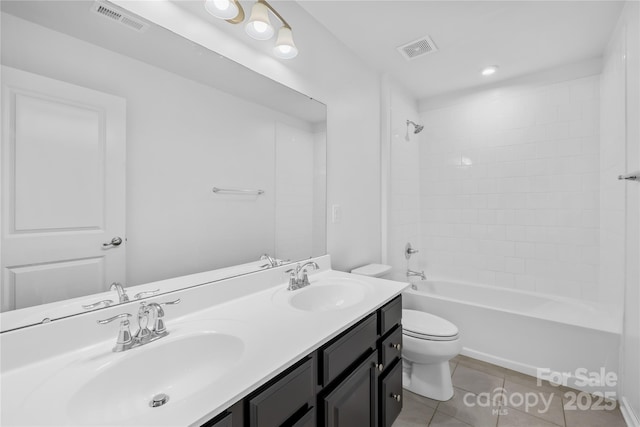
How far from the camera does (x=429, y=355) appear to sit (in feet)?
5.83

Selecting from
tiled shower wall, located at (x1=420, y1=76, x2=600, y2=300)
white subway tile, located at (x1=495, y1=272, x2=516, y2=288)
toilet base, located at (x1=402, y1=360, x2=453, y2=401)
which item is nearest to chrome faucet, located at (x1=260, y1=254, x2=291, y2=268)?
toilet base, located at (x1=402, y1=360, x2=453, y2=401)

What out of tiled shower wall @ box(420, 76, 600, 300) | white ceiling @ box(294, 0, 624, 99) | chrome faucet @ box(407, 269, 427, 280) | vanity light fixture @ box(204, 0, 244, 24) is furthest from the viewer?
chrome faucet @ box(407, 269, 427, 280)

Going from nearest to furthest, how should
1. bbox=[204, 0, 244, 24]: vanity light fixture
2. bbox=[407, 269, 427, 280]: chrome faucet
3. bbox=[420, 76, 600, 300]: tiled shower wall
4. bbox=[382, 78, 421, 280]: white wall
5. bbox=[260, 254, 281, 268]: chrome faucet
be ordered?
bbox=[204, 0, 244, 24]: vanity light fixture
bbox=[260, 254, 281, 268]: chrome faucet
bbox=[420, 76, 600, 300]: tiled shower wall
bbox=[382, 78, 421, 280]: white wall
bbox=[407, 269, 427, 280]: chrome faucet

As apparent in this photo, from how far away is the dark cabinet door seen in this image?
39.2 inches

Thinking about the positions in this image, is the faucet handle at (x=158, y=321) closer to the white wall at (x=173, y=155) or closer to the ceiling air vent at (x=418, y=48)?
the white wall at (x=173, y=155)

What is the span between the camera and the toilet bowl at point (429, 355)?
69.6 inches

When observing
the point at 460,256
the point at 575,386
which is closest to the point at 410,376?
the point at 575,386

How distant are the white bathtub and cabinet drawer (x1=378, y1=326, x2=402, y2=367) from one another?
3.45 ft

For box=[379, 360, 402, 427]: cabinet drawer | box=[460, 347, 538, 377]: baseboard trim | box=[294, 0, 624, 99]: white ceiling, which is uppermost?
box=[294, 0, 624, 99]: white ceiling

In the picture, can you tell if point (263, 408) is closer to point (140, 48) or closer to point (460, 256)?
point (140, 48)

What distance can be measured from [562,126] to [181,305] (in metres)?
3.31

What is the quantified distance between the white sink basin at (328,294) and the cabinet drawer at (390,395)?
0.41 meters

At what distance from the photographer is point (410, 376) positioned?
1945mm

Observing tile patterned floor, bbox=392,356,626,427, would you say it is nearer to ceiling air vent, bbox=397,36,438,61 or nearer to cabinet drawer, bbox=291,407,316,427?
cabinet drawer, bbox=291,407,316,427
